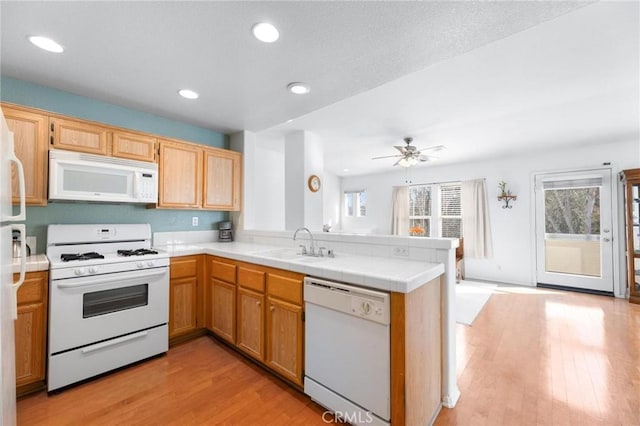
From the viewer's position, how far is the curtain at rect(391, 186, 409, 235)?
667cm

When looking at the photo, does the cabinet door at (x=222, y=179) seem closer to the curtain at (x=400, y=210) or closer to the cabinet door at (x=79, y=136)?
the cabinet door at (x=79, y=136)

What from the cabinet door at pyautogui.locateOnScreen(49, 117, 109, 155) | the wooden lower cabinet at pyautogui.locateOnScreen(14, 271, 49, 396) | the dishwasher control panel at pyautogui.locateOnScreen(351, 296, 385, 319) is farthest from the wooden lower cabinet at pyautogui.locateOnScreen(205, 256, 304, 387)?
the cabinet door at pyautogui.locateOnScreen(49, 117, 109, 155)

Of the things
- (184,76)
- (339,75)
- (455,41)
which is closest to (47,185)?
(184,76)

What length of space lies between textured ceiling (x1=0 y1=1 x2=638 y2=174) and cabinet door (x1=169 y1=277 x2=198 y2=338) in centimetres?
181

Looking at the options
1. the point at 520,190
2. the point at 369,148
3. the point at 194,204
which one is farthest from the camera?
the point at 520,190

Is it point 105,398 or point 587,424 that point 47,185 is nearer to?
point 105,398

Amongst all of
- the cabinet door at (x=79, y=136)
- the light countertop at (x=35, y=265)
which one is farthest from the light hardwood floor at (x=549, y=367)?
the cabinet door at (x=79, y=136)

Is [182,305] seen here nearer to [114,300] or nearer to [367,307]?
[114,300]

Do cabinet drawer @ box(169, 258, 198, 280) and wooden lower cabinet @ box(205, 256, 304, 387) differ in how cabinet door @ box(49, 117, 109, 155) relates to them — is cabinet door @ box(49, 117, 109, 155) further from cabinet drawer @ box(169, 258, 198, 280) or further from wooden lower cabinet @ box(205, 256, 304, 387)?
wooden lower cabinet @ box(205, 256, 304, 387)

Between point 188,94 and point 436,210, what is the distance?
5.50m

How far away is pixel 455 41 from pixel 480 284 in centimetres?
478

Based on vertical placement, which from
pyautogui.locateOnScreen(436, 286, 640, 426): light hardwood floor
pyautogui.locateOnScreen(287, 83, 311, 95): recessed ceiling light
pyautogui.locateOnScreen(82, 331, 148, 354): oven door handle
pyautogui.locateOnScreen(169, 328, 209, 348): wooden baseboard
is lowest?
pyautogui.locateOnScreen(436, 286, 640, 426): light hardwood floor

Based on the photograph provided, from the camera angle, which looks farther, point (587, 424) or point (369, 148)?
point (369, 148)

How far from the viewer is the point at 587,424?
1.67 m
